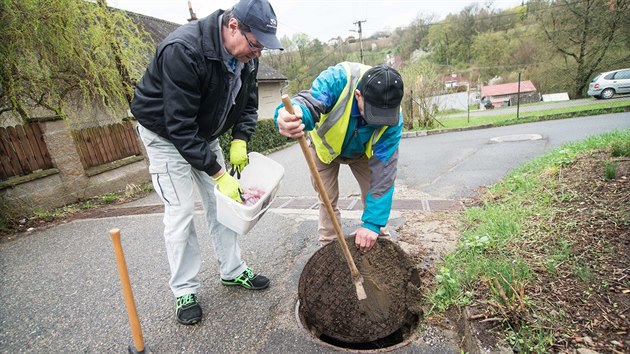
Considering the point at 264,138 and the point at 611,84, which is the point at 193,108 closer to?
the point at 264,138

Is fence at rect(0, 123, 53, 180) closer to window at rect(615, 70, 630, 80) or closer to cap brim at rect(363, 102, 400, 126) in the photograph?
cap brim at rect(363, 102, 400, 126)

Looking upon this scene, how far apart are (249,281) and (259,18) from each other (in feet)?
5.87

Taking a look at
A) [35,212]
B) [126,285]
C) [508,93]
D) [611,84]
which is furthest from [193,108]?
[508,93]

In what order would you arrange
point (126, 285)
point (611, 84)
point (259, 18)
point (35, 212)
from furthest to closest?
point (611, 84), point (35, 212), point (259, 18), point (126, 285)

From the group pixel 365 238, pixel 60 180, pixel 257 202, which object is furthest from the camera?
pixel 60 180

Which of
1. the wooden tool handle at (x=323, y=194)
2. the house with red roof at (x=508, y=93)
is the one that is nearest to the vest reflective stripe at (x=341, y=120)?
the wooden tool handle at (x=323, y=194)

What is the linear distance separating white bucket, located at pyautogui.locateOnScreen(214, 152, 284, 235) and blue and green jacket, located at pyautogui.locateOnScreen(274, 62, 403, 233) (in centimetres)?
44

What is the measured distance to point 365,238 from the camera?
2021mm

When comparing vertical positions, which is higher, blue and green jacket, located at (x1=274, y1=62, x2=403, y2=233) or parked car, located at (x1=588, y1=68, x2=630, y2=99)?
blue and green jacket, located at (x1=274, y1=62, x2=403, y2=233)

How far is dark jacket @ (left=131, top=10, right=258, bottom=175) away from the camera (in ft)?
5.83

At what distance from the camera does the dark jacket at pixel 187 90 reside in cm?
178

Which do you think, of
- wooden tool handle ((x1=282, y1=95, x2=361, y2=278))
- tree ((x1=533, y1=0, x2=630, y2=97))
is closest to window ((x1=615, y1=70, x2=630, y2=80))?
tree ((x1=533, y1=0, x2=630, y2=97))

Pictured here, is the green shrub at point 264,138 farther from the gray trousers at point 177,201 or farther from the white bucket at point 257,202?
the gray trousers at point 177,201

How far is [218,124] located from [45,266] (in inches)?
106
